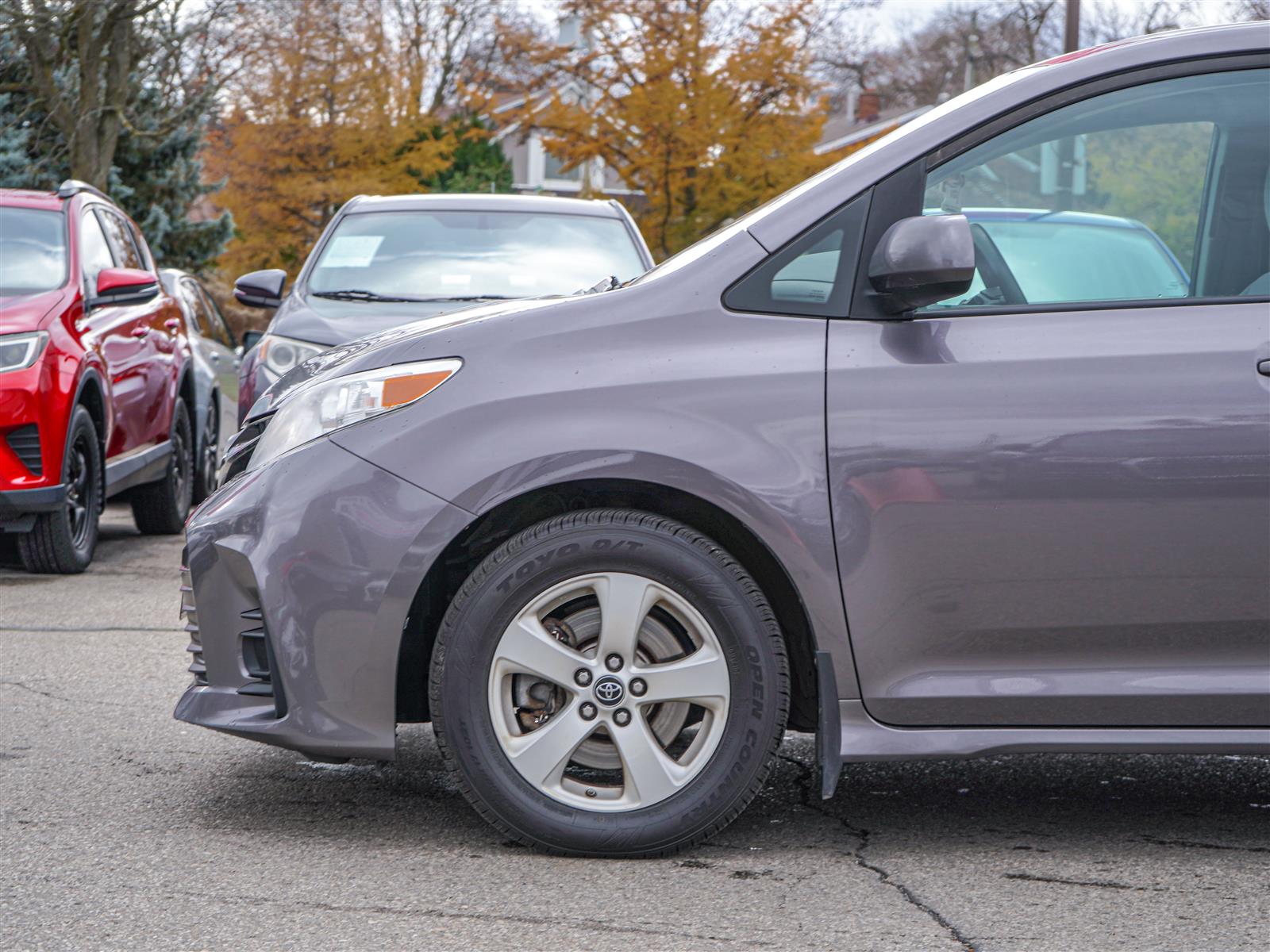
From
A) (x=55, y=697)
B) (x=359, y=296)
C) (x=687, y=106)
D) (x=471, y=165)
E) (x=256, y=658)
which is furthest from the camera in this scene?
(x=471, y=165)

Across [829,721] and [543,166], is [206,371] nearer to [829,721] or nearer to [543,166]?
[829,721]

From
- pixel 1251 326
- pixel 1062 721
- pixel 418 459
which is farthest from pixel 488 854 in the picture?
pixel 1251 326

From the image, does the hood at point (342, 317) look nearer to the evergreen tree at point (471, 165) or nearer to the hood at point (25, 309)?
the hood at point (25, 309)

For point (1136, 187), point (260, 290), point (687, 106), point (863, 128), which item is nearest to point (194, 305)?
point (260, 290)

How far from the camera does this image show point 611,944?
3092 millimetres

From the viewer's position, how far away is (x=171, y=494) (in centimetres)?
966

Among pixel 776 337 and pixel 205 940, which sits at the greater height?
pixel 776 337

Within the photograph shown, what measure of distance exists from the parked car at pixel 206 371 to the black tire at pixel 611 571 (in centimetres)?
675

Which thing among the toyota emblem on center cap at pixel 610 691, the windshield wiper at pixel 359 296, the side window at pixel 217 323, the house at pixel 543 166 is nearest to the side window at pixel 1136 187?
the toyota emblem on center cap at pixel 610 691

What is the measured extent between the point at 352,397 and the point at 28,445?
4.02 m

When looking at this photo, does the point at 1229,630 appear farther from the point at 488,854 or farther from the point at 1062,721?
the point at 488,854

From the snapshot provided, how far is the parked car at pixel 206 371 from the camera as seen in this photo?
34.6ft

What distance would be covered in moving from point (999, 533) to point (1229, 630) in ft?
1.76

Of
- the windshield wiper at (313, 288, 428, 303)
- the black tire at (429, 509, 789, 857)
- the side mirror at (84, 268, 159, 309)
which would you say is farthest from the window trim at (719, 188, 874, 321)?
the side mirror at (84, 268, 159, 309)
